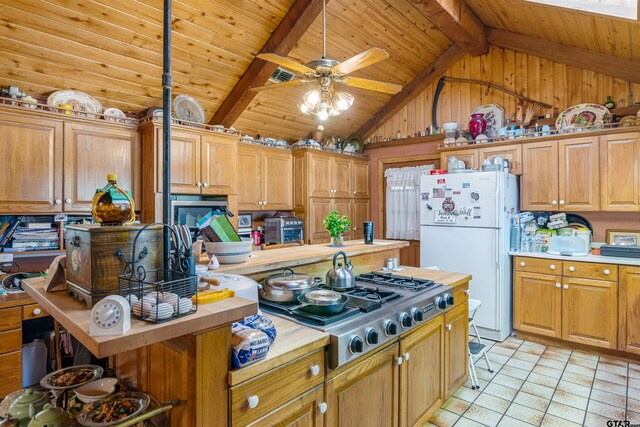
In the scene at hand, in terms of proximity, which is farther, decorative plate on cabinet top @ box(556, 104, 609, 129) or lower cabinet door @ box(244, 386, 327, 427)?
decorative plate on cabinet top @ box(556, 104, 609, 129)

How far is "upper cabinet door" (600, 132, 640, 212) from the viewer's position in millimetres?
3426

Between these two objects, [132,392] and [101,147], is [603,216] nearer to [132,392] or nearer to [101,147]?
[132,392]

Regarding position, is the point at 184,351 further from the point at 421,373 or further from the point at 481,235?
the point at 481,235

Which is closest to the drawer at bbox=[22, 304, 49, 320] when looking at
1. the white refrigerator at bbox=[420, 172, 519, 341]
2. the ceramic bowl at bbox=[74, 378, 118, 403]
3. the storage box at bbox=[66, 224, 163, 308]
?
the ceramic bowl at bbox=[74, 378, 118, 403]

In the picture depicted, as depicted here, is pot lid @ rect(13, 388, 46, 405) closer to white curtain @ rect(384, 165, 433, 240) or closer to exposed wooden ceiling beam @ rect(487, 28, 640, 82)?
white curtain @ rect(384, 165, 433, 240)

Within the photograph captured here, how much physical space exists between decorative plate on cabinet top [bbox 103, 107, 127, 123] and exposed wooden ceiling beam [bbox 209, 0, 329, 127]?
3.29ft

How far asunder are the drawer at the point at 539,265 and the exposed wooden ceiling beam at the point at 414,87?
108 inches

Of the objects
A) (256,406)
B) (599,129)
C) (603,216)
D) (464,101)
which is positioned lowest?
(256,406)

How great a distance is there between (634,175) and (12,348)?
5.36 m

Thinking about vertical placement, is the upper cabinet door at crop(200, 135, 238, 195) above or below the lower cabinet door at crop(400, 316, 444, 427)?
above

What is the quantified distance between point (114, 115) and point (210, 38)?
3.74 feet

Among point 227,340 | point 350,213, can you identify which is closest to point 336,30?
point 350,213

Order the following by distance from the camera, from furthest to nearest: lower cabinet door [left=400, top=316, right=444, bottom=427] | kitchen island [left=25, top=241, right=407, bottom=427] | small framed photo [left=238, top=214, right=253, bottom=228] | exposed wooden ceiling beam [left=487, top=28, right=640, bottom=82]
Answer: small framed photo [left=238, top=214, right=253, bottom=228]
exposed wooden ceiling beam [left=487, top=28, right=640, bottom=82]
lower cabinet door [left=400, top=316, right=444, bottom=427]
kitchen island [left=25, top=241, right=407, bottom=427]

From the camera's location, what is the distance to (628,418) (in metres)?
2.39
